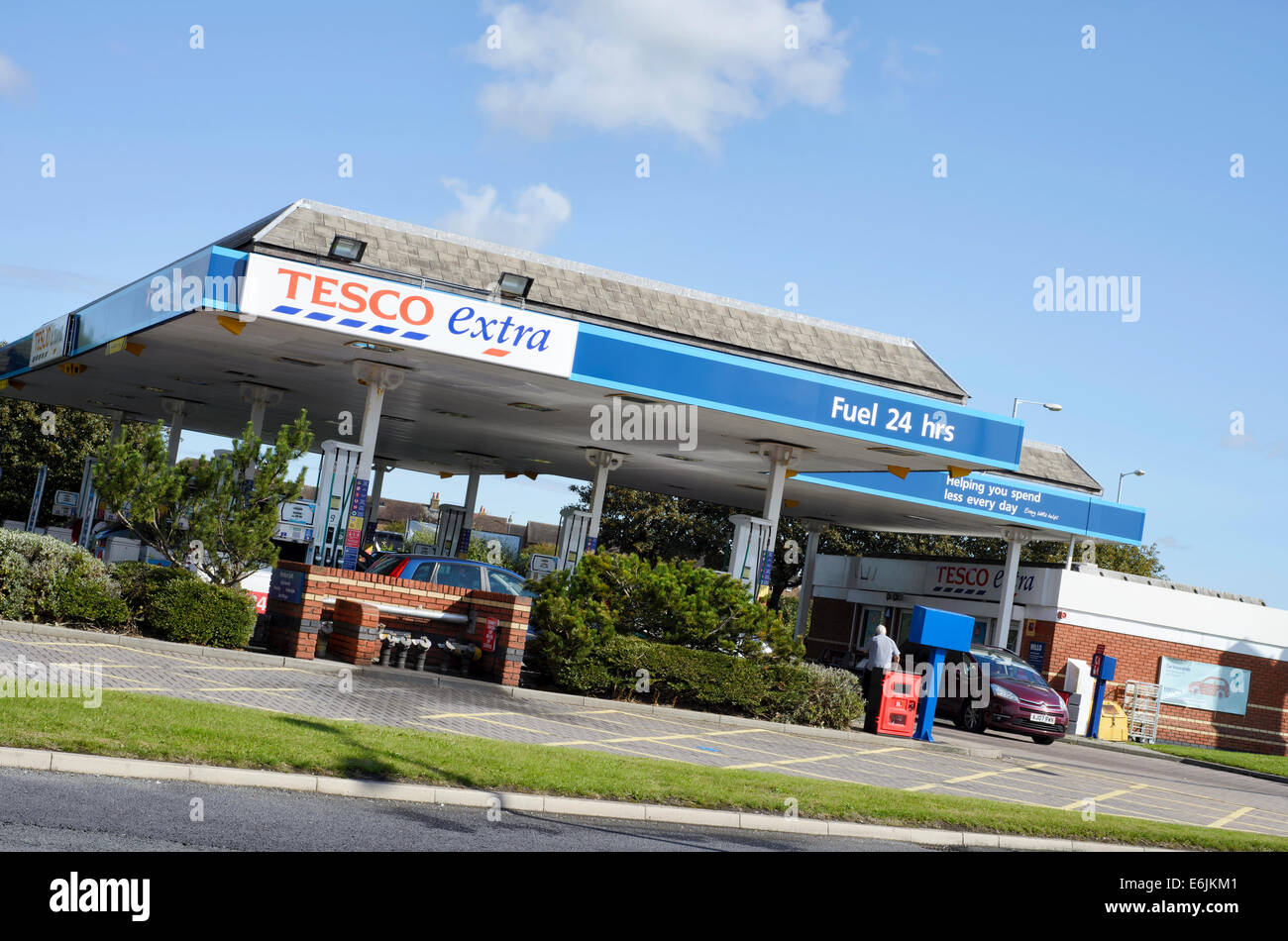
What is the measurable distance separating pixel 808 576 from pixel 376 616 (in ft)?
92.2

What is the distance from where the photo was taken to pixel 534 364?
→ 59.2ft

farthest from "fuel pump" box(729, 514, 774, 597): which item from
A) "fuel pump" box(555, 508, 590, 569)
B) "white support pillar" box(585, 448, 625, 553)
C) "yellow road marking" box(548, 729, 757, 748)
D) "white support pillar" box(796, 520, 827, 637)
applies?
"white support pillar" box(796, 520, 827, 637)

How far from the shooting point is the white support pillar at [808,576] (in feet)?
135

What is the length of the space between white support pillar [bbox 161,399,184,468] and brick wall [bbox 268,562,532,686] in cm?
1713

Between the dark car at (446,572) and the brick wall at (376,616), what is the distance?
0.94ft

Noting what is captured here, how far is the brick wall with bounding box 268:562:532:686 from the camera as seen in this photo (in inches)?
645

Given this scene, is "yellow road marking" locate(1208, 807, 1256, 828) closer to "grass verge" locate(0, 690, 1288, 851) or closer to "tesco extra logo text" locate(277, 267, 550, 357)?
"grass verge" locate(0, 690, 1288, 851)

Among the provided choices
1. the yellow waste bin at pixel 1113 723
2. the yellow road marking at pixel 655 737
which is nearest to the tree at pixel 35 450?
the yellow waste bin at pixel 1113 723

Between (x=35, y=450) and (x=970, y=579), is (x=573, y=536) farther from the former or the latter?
(x=35, y=450)

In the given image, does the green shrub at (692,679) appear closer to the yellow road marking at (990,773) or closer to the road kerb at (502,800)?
the yellow road marking at (990,773)

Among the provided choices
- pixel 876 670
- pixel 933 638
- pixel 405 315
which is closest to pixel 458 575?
pixel 405 315

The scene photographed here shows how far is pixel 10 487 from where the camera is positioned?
4494cm
